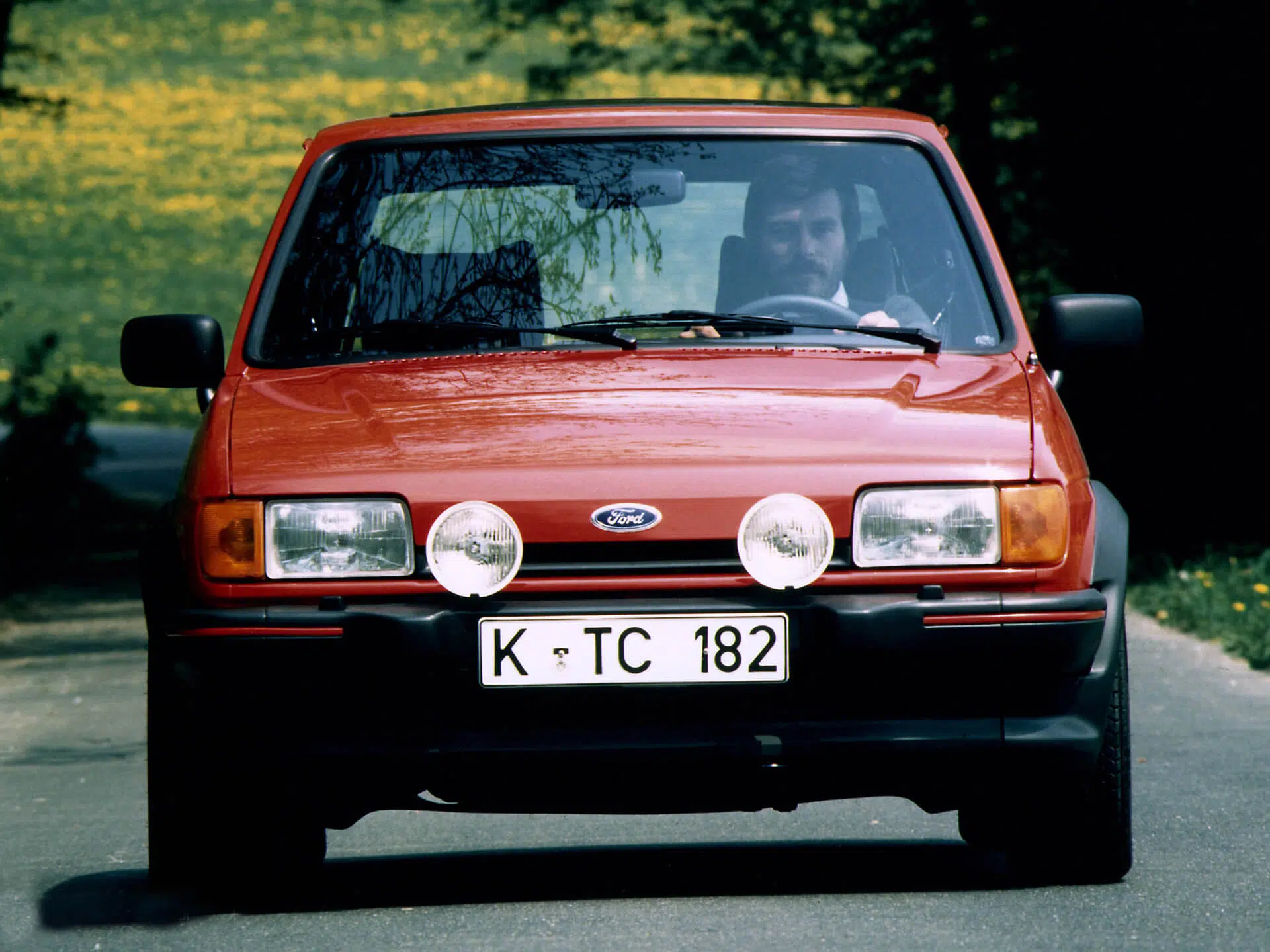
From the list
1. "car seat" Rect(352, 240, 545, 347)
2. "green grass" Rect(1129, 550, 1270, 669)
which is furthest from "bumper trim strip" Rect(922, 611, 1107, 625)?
"green grass" Rect(1129, 550, 1270, 669)

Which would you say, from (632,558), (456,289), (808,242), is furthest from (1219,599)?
(632,558)

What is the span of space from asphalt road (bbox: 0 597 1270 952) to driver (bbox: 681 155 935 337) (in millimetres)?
1285

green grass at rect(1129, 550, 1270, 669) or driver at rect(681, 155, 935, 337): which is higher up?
driver at rect(681, 155, 935, 337)

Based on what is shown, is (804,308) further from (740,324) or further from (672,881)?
(672,881)

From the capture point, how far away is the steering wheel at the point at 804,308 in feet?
19.6

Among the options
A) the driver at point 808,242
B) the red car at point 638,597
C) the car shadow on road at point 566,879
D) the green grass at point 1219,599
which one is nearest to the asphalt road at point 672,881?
the car shadow on road at point 566,879

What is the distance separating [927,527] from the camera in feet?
16.9

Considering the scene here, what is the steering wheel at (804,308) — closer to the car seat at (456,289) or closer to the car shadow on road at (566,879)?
the car seat at (456,289)

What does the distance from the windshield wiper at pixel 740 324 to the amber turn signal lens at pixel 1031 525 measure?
77 cm

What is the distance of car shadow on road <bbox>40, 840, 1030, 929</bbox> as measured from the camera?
19.2 ft

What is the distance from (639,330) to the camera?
5.96 m

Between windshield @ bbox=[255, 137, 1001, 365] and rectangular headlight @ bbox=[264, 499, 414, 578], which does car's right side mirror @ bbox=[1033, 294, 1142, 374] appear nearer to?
windshield @ bbox=[255, 137, 1001, 365]

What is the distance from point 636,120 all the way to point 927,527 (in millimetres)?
1627

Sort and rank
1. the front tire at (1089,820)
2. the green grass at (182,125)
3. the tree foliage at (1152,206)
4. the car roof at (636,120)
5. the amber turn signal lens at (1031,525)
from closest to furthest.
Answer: the amber turn signal lens at (1031,525) < the front tire at (1089,820) < the car roof at (636,120) < the tree foliage at (1152,206) < the green grass at (182,125)
